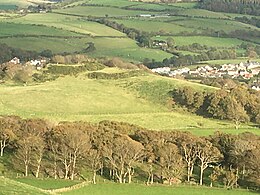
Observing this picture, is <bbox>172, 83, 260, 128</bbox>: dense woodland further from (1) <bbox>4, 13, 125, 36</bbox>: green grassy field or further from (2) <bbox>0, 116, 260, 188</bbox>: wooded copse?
(1) <bbox>4, 13, 125, 36</bbox>: green grassy field

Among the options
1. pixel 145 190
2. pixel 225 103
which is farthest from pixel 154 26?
pixel 145 190

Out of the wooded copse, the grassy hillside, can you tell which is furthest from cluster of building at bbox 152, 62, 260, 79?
the grassy hillside

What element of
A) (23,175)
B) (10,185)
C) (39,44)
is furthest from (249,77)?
(10,185)

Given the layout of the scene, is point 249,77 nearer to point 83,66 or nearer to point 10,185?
point 83,66

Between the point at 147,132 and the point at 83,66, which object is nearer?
the point at 147,132

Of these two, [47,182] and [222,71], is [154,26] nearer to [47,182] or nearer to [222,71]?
[222,71]

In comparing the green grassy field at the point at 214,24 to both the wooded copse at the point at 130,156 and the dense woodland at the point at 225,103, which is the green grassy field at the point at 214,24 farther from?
the wooded copse at the point at 130,156
